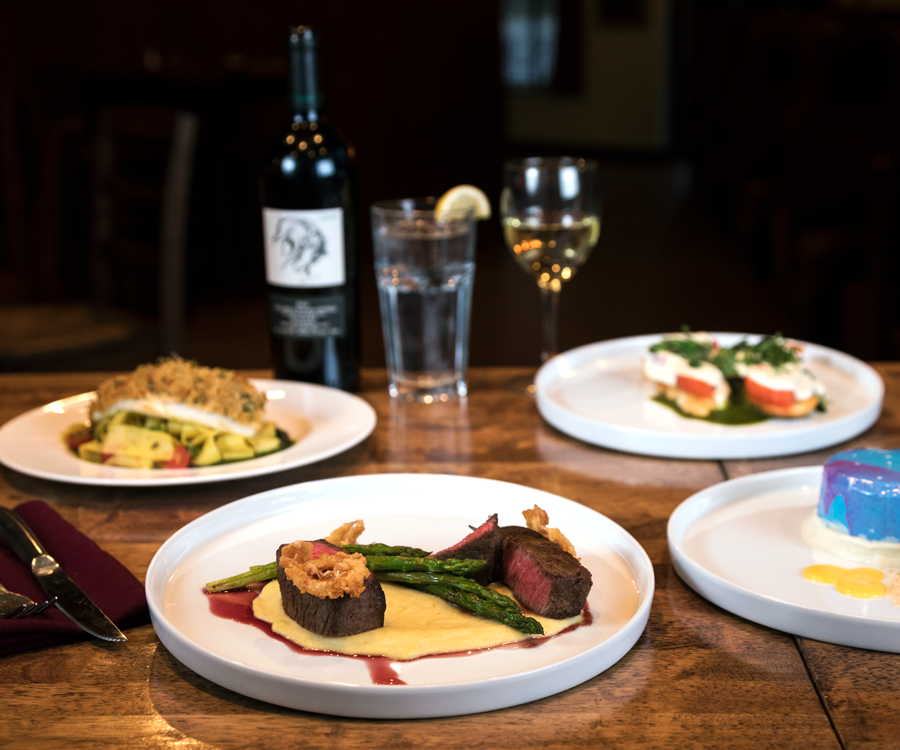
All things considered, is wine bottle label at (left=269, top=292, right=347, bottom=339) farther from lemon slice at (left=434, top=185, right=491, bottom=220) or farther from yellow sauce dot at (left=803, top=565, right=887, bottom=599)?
yellow sauce dot at (left=803, top=565, right=887, bottom=599)

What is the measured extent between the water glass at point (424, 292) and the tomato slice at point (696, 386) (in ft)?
1.16

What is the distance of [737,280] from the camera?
7.09 meters

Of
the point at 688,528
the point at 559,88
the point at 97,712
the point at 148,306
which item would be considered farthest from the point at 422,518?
the point at 559,88

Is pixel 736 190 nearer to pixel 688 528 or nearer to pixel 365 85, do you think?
pixel 365 85

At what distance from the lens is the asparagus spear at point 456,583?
820mm

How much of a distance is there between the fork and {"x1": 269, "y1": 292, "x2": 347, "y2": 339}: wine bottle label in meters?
0.71

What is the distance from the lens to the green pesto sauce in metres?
1.43

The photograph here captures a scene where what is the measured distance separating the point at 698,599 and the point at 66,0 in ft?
22.3

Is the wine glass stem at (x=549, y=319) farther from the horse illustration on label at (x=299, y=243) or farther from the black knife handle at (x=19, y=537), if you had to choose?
the black knife handle at (x=19, y=537)

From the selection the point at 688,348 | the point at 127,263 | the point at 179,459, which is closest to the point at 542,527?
the point at 179,459

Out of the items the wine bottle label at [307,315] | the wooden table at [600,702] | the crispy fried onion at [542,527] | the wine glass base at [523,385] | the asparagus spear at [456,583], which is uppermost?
the wine bottle label at [307,315]

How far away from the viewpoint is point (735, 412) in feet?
4.77

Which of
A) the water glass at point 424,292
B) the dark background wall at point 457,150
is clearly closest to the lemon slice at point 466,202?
the water glass at point 424,292

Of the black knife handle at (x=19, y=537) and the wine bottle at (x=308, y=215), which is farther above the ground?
the wine bottle at (x=308, y=215)
